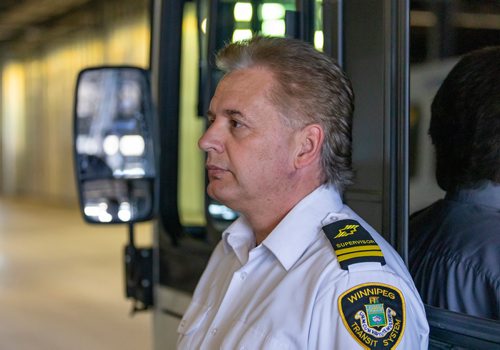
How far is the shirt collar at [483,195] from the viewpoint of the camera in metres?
1.45

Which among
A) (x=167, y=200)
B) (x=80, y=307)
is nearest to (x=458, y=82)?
(x=167, y=200)

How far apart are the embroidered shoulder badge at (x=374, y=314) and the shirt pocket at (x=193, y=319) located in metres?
0.45

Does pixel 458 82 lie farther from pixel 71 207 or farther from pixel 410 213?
pixel 71 207

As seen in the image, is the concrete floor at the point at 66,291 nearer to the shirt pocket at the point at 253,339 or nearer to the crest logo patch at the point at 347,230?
the shirt pocket at the point at 253,339

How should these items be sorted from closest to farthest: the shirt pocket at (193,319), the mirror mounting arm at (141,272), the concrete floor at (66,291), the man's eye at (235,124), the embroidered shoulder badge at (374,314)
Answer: the embroidered shoulder badge at (374,314) < the man's eye at (235,124) < the shirt pocket at (193,319) < the mirror mounting arm at (141,272) < the concrete floor at (66,291)

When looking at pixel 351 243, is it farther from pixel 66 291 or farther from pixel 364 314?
pixel 66 291

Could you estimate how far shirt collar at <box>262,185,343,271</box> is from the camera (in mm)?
1501

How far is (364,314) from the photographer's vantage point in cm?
132

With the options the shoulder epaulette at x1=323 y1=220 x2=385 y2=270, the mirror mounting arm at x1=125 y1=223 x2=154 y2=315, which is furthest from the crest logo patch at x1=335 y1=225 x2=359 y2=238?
the mirror mounting arm at x1=125 y1=223 x2=154 y2=315

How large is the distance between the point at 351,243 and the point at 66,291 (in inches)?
333

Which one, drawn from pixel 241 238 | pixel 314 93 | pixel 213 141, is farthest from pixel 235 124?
pixel 241 238

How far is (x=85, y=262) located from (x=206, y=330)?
10.3 meters

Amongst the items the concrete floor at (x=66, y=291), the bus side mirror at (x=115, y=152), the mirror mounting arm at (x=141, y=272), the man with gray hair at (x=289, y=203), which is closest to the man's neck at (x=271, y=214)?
the man with gray hair at (x=289, y=203)

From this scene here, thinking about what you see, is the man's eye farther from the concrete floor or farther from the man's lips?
the concrete floor
